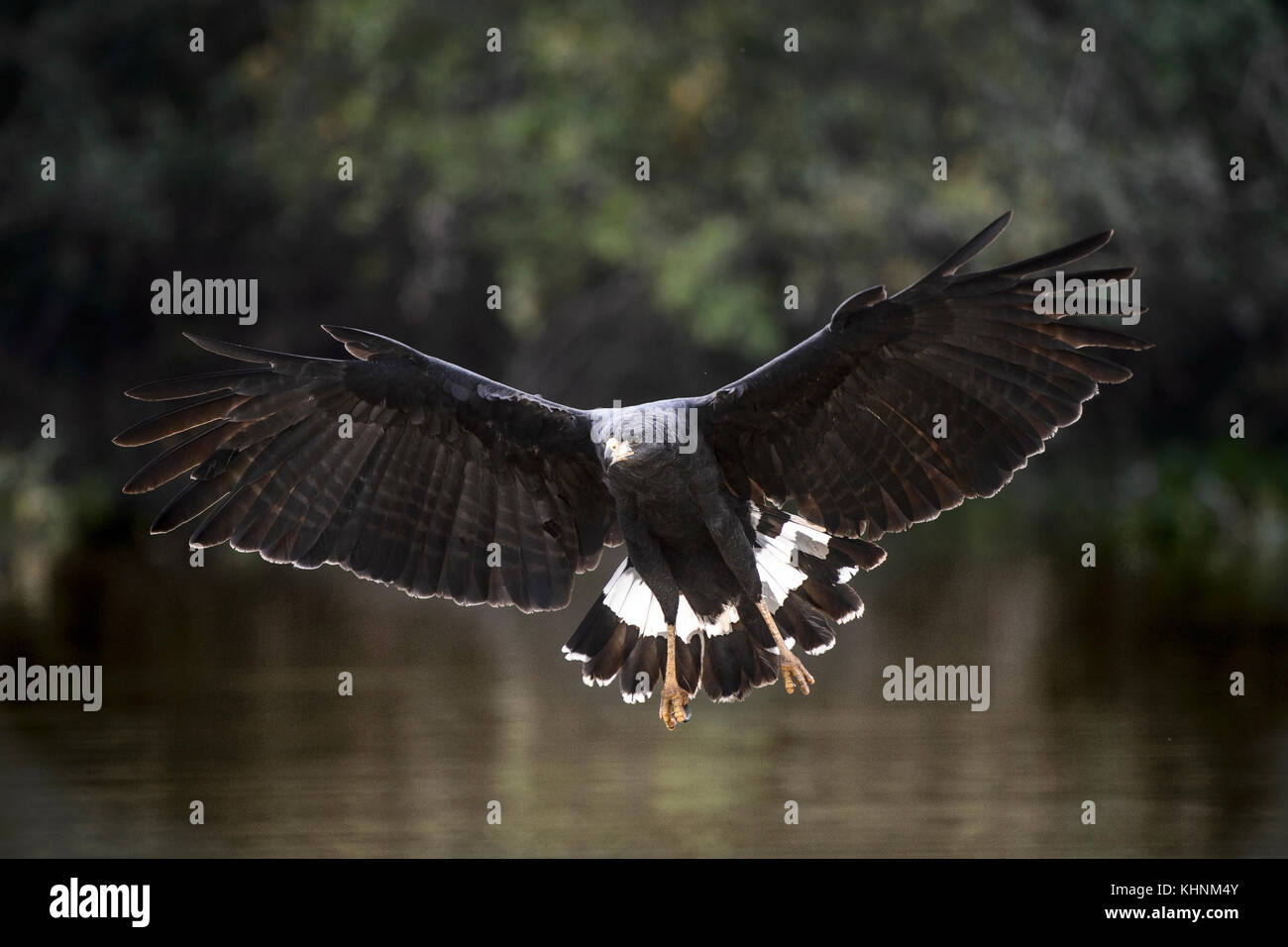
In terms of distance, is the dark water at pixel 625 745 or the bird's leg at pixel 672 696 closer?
the bird's leg at pixel 672 696

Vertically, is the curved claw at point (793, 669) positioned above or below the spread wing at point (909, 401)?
below

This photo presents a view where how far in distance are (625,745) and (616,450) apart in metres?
4.58

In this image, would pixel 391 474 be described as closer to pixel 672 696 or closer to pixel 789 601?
pixel 672 696

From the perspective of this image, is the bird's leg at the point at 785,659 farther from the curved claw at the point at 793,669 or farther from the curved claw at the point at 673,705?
the curved claw at the point at 673,705

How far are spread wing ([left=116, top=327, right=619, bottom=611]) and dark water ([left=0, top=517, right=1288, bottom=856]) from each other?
151 cm

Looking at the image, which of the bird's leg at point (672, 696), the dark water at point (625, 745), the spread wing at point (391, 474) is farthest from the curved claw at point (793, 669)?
the dark water at point (625, 745)

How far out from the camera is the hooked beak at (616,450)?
24.4 ft

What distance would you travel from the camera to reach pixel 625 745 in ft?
38.1

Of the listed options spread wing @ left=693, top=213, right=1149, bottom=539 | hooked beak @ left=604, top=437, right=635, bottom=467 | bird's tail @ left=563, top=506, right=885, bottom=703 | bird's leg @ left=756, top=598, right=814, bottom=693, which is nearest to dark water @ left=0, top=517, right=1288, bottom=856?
bird's tail @ left=563, top=506, right=885, bottom=703

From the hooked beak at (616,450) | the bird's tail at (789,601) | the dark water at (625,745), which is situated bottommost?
the dark water at (625,745)

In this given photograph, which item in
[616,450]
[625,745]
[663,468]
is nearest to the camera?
[616,450]

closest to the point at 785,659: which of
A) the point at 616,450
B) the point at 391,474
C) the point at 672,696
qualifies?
the point at 672,696

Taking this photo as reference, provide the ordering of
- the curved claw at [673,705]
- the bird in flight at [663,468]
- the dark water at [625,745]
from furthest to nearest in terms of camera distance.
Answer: the dark water at [625,745] → the curved claw at [673,705] → the bird in flight at [663,468]

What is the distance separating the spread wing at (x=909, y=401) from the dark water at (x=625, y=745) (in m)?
2.01
